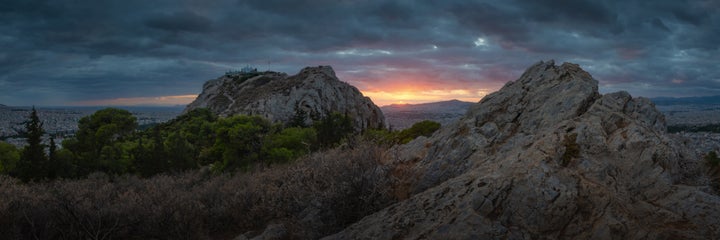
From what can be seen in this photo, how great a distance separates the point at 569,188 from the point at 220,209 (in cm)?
984

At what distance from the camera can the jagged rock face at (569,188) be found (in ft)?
21.8

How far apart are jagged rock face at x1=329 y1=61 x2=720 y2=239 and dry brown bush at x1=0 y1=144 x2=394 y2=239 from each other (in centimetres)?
131

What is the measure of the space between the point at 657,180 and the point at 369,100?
81.7 metres

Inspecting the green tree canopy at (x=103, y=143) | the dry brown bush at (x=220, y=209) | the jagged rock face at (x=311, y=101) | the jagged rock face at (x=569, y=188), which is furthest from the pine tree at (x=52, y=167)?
the jagged rock face at (x=311, y=101)

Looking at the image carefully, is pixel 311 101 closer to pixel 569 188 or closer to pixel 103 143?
pixel 103 143

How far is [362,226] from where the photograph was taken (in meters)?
8.45

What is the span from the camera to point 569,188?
7215 millimetres

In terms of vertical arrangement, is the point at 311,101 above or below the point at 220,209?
above

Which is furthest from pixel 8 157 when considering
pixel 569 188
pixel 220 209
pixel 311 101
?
pixel 569 188

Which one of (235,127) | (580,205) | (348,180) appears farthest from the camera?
(235,127)

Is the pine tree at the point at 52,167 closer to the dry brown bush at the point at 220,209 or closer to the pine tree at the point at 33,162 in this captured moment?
the pine tree at the point at 33,162

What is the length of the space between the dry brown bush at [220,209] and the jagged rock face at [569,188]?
51.6 inches

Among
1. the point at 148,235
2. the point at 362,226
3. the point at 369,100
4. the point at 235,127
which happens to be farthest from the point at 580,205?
the point at 369,100

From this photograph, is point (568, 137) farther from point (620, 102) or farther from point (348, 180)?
point (348, 180)
